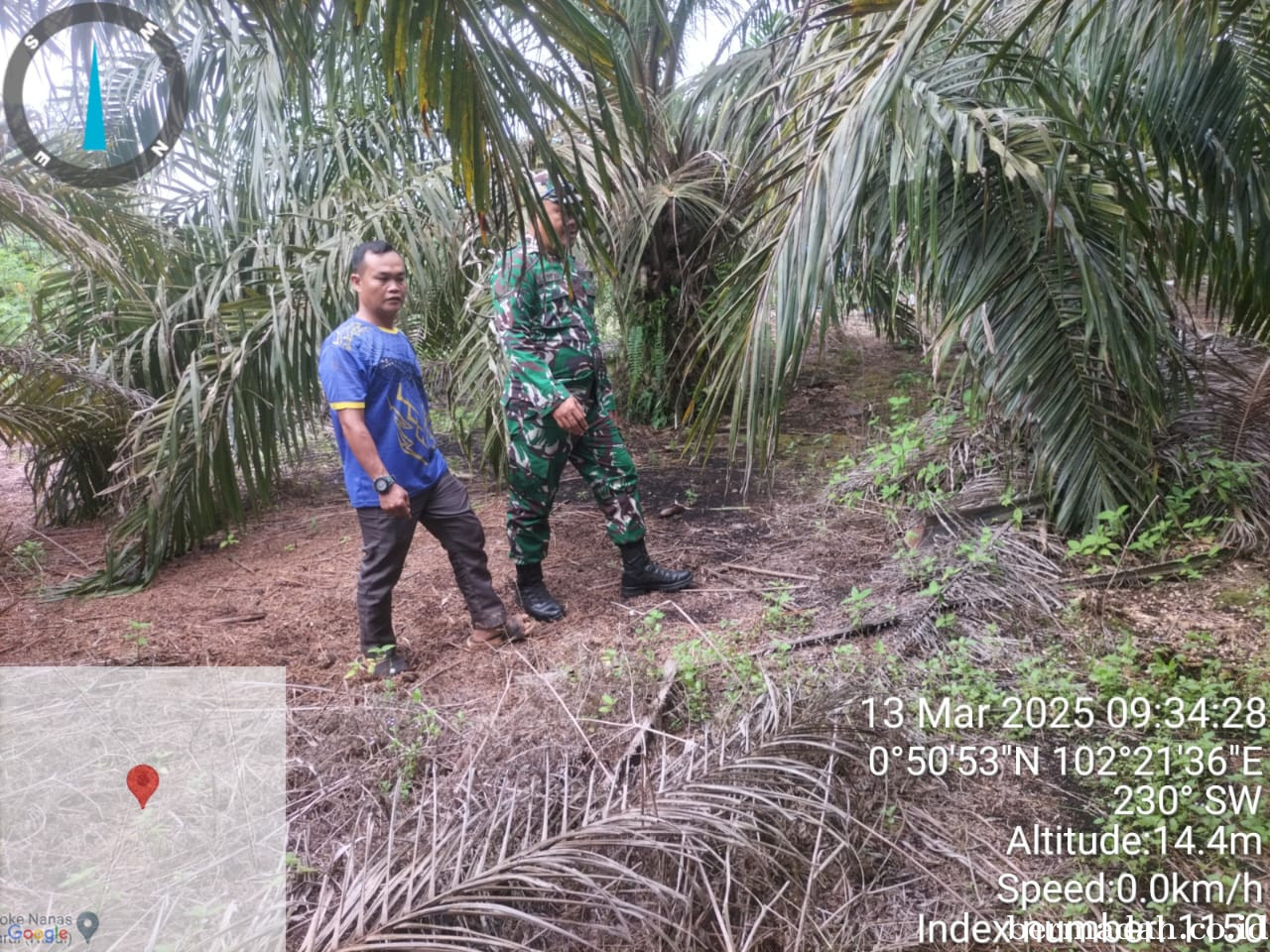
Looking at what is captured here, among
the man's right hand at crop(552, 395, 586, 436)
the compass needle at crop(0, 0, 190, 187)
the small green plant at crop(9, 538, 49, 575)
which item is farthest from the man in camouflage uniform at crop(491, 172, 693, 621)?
the small green plant at crop(9, 538, 49, 575)

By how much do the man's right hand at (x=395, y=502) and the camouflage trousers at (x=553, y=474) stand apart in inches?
26.2

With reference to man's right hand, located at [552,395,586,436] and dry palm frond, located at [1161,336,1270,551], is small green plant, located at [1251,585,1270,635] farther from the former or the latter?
man's right hand, located at [552,395,586,436]

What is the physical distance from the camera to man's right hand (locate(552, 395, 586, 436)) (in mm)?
3508

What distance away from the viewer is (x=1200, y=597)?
320cm

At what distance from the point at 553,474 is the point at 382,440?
2.50 ft

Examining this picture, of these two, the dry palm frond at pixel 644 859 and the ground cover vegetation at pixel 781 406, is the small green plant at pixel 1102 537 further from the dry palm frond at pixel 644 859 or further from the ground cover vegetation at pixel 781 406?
the dry palm frond at pixel 644 859

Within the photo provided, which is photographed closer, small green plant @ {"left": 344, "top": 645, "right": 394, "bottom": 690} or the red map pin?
the red map pin

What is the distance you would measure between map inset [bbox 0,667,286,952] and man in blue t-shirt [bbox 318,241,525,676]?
441 mm

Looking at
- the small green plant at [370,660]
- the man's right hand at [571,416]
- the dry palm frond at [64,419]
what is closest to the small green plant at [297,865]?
the small green plant at [370,660]

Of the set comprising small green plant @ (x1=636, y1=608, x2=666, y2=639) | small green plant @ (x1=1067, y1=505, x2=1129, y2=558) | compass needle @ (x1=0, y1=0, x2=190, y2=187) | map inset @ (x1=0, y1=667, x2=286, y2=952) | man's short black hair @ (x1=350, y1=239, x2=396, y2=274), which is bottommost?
small green plant @ (x1=636, y1=608, x2=666, y2=639)

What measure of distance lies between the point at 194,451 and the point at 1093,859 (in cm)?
385

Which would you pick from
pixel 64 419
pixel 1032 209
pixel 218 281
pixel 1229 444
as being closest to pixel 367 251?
pixel 218 281

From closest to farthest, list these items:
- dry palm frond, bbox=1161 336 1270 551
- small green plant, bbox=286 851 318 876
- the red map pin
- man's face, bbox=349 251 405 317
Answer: small green plant, bbox=286 851 318 876, the red map pin, man's face, bbox=349 251 405 317, dry palm frond, bbox=1161 336 1270 551

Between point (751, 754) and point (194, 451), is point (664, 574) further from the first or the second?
point (194, 451)
